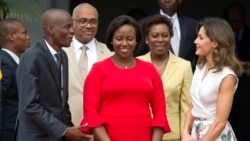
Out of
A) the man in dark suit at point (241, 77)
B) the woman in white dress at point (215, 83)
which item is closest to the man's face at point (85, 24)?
the woman in white dress at point (215, 83)

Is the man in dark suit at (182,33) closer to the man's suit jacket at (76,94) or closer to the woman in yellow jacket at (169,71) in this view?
the woman in yellow jacket at (169,71)

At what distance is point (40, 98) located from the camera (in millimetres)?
5227

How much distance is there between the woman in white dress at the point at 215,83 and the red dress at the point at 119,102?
0.34 metres

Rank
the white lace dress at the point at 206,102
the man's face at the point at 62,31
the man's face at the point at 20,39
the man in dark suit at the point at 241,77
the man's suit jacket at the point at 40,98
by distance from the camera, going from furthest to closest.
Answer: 1. the man in dark suit at the point at 241,77
2. the man's face at the point at 20,39
3. the man's face at the point at 62,31
4. the white lace dress at the point at 206,102
5. the man's suit jacket at the point at 40,98

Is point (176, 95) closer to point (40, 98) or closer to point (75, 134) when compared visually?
point (75, 134)

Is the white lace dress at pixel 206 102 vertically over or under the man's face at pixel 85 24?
under

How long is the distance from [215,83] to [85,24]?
1.48m

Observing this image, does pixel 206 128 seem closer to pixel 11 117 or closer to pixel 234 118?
pixel 11 117

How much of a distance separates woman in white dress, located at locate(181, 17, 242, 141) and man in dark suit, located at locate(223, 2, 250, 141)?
3.36 meters

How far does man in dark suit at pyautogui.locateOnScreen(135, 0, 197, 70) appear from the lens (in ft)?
22.3

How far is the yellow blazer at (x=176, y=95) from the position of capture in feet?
19.5

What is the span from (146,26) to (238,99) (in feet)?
11.8

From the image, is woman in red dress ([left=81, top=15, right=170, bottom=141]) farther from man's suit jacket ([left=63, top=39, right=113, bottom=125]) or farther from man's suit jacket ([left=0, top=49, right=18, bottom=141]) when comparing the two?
man's suit jacket ([left=0, top=49, right=18, bottom=141])

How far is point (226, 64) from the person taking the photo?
5.28m
